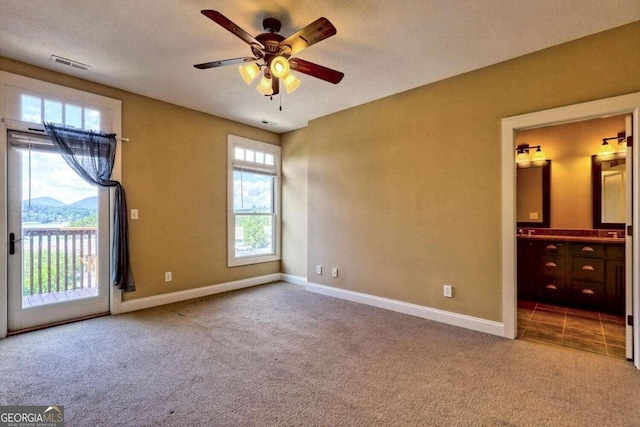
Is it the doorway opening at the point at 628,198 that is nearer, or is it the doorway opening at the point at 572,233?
the doorway opening at the point at 628,198

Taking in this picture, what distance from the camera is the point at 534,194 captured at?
457cm

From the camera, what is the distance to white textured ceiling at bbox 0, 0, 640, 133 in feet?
7.22

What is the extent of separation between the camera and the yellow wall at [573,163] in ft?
A: 13.4

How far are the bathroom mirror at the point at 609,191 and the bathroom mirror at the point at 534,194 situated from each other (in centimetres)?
51

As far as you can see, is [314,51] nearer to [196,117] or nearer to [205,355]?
[196,117]

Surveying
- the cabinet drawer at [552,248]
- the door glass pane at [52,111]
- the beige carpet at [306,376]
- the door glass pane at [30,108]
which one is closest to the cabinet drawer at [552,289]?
the cabinet drawer at [552,248]

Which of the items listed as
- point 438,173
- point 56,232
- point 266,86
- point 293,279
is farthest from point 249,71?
point 293,279

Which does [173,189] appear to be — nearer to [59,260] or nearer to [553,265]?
[59,260]

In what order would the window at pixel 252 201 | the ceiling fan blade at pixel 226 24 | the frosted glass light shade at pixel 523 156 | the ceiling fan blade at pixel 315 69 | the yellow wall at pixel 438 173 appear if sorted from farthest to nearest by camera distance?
the window at pixel 252 201 → the frosted glass light shade at pixel 523 156 → the yellow wall at pixel 438 173 → the ceiling fan blade at pixel 315 69 → the ceiling fan blade at pixel 226 24

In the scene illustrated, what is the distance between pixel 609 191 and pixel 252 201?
5.13 m

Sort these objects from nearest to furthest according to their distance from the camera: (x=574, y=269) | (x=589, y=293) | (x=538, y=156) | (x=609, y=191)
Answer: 1. (x=589, y=293)
2. (x=574, y=269)
3. (x=609, y=191)
4. (x=538, y=156)

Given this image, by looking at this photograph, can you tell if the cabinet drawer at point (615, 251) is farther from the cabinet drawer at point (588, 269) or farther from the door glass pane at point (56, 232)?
the door glass pane at point (56, 232)

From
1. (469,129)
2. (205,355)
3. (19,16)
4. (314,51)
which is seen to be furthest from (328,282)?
(19,16)

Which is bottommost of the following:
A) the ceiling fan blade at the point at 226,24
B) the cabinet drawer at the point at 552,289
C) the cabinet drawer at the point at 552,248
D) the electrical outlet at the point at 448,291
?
the cabinet drawer at the point at 552,289
